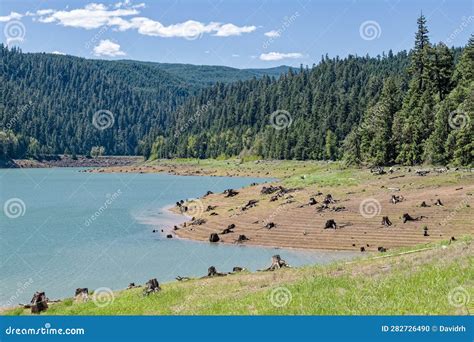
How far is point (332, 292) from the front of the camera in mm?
21906

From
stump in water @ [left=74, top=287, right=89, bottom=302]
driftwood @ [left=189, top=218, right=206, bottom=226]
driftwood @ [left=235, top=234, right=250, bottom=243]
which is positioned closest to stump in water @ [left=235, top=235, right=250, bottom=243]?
driftwood @ [left=235, top=234, right=250, bottom=243]

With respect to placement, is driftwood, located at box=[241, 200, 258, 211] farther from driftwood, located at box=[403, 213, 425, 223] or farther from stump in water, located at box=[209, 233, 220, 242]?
driftwood, located at box=[403, 213, 425, 223]

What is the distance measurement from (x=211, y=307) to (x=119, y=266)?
26095mm

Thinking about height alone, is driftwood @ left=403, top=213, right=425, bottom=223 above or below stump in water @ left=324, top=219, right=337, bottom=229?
above

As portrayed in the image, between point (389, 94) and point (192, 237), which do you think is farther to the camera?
point (389, 94)

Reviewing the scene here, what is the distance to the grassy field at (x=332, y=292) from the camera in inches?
746

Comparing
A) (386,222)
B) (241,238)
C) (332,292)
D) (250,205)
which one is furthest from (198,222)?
(332,292)

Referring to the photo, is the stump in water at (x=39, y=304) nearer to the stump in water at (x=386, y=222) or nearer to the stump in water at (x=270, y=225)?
the stump in water at (x=270, y=225)

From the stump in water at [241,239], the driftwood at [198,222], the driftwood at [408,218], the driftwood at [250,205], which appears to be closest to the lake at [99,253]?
the stump in water at [241,239]

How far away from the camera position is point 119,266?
4612cm

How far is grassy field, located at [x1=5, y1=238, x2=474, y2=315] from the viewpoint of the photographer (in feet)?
62.2

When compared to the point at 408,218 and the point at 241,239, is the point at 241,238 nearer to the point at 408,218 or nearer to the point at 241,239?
the point at 241,239
